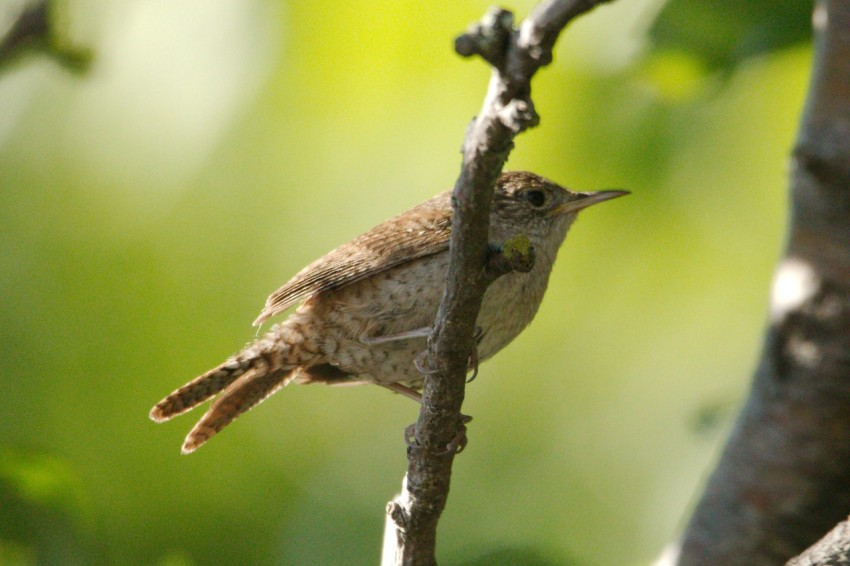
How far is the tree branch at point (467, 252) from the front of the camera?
58.7 inches

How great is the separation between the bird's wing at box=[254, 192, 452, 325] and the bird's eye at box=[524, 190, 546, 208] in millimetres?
398

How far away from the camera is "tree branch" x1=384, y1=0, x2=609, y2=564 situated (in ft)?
4.89

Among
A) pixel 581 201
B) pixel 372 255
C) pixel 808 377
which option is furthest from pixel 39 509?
pixel 808 377

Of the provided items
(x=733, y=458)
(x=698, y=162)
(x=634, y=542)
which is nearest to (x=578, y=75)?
(x=698, y=162)

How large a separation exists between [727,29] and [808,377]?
132 centimetres

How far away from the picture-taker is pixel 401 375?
11.0 ft

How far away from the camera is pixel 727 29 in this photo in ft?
11.4

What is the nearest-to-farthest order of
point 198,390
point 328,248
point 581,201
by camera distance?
point 198,390, point 581,201, point 328,248

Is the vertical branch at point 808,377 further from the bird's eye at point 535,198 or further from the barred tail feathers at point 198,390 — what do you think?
the barred tail feathers at point 198,390

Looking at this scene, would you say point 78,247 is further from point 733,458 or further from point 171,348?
point 733,458

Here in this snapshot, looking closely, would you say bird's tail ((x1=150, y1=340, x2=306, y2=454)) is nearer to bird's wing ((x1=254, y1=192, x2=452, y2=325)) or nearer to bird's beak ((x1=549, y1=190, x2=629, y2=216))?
bird's wing ((x1=254, y1=192, x2=452, y2=325))

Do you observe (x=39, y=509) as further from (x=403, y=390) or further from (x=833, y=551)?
(x=833, y=551)

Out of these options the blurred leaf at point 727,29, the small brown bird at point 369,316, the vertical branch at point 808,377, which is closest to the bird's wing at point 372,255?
the small brown bird at point 369,316

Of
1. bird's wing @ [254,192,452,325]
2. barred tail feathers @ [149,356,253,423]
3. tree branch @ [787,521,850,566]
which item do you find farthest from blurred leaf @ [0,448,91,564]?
tree branch @ [787,521,850,566]
